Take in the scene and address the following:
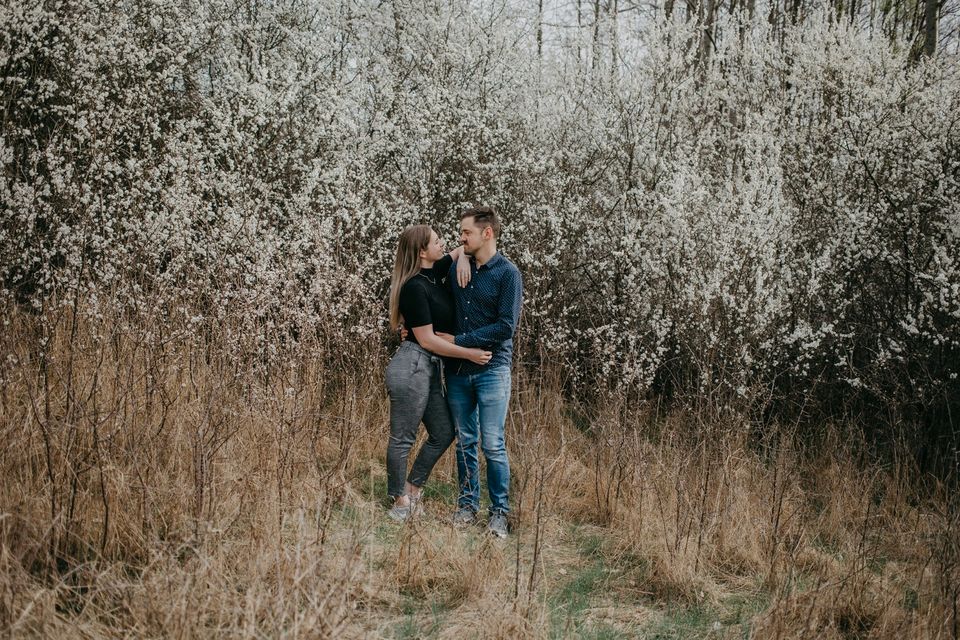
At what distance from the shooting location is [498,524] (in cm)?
397

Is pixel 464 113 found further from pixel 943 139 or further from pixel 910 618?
pixel 910 618

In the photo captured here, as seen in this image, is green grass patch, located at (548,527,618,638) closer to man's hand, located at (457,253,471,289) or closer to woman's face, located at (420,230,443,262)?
man's hand, located at (457,253,471,289)

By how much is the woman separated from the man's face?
0.17 m

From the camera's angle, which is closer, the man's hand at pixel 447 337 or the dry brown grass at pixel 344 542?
the dry brown grass at pixel 344 542

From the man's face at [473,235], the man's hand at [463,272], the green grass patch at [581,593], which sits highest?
the man's face at [473,235]

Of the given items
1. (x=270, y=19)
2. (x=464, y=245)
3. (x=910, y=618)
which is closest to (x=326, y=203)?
(x=270, y=19)

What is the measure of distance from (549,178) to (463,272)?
11.4 feet

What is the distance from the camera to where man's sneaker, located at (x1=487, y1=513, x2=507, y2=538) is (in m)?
3.92

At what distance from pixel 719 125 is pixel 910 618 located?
6.23 m

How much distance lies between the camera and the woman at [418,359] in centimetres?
395

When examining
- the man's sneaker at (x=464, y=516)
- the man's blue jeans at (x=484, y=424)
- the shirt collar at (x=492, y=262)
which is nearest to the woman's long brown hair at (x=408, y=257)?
the shirt collar at (x=492, y=262)

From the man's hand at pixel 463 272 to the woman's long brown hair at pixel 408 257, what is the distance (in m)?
0.22

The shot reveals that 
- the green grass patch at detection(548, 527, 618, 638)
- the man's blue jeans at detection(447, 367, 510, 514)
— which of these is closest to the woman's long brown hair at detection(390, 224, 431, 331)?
the man's blue jeans at detection(447, 367, 510, 514)

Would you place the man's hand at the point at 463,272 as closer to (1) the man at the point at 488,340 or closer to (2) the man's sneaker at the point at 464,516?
(1) the man at the point at 488,340
